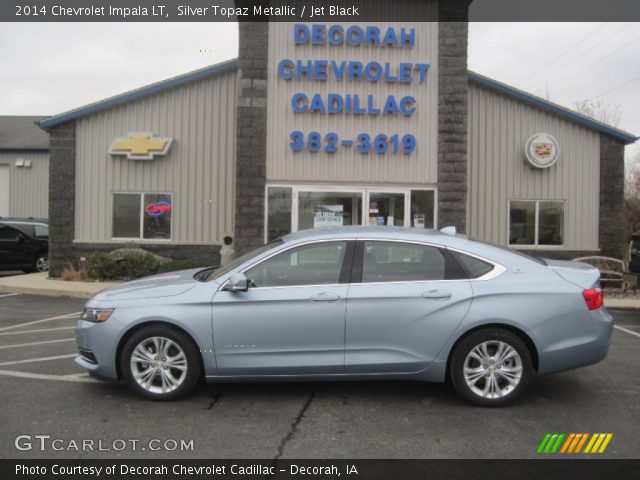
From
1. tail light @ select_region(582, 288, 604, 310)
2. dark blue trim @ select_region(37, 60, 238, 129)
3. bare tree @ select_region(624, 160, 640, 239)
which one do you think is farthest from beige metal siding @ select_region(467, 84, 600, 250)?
bare tree @ select_region(624, 160, 640, 239)

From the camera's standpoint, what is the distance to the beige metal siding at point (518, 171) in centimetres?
1491

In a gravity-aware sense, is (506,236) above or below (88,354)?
above

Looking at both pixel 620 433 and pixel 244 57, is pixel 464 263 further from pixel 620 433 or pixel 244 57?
pixel 244 57

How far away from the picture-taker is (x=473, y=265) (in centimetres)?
514

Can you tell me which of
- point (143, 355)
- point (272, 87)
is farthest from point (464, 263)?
point (272, 87)

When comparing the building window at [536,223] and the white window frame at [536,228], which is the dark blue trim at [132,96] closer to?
the white window frame at [536,228]

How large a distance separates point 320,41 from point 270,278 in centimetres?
943

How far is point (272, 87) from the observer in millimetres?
13203

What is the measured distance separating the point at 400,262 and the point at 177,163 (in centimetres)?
1073

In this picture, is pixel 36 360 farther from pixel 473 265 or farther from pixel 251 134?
pixel 251 134

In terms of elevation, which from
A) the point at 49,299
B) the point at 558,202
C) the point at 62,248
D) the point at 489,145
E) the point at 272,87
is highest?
the point at 272,87

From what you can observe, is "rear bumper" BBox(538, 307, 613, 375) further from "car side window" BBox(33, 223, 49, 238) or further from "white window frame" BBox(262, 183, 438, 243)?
"car side window" BBox(33, 223, 49, 238)

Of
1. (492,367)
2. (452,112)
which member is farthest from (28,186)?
(492,367)

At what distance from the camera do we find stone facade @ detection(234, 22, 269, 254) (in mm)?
13117
